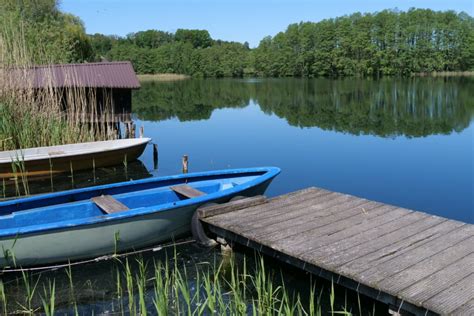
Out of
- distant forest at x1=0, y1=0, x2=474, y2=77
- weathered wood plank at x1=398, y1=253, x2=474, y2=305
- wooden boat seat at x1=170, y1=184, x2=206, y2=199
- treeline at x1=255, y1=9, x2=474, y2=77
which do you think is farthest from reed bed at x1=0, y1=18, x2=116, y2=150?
treeline at x1=255, y1=9, x2=474, y2=77

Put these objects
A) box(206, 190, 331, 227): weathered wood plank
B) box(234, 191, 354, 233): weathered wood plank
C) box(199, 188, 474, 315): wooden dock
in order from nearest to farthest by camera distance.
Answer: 1. box(199, 188, 474, 315): wooden dock
2. box(234, 191, 354, 233): weathered wood plank
3. box(206, 190, 331, 227): weathered wood plank

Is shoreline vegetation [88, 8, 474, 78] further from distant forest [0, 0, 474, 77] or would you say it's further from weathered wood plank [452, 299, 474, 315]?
weathered wood plank [452, 299, 474, 315]

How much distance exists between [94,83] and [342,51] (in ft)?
212

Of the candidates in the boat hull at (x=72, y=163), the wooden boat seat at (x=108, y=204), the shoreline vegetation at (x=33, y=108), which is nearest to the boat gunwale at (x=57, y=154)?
the boat hull at (x=72, y=163)

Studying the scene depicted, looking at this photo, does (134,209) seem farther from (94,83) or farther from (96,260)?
(94,83)

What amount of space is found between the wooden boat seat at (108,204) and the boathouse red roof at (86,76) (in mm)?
5658

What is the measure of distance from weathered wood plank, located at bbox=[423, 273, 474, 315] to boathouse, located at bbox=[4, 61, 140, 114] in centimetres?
984

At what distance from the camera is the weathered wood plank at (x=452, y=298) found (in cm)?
398

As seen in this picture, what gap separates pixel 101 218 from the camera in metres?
5.89

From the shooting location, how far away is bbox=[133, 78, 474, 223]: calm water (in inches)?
413

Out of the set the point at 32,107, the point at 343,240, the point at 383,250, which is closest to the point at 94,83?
the point at 32,107

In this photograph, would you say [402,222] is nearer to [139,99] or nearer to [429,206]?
[429,206]

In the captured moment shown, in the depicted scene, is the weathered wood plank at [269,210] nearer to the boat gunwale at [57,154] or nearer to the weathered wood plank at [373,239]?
the weathered wood plank at [373,239]

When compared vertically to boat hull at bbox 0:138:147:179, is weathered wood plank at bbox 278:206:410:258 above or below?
below
